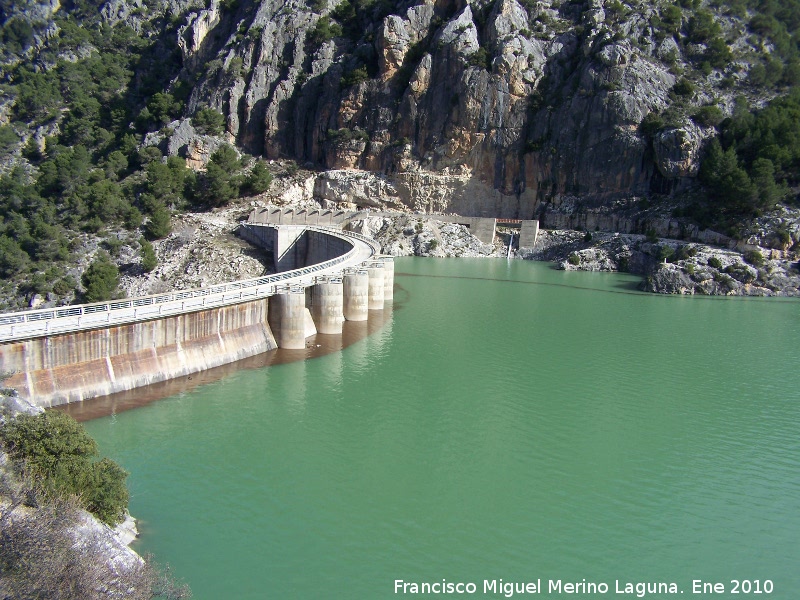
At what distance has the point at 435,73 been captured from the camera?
319 ft

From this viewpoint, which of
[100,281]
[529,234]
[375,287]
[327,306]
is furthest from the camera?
[529,234]

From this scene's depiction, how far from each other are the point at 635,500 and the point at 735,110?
79.5 metres

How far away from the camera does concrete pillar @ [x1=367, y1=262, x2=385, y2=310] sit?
147ft

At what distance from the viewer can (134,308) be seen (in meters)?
28.1

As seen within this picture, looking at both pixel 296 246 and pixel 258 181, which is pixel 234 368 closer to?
pixel 296 246

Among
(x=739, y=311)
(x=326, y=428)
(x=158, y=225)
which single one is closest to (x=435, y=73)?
(x=158, y=225)

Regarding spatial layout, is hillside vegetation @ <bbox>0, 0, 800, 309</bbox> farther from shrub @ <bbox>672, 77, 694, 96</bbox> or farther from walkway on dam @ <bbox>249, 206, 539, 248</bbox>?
walkway on dam @ <bbox>249, 206, 539, 248</bbox>

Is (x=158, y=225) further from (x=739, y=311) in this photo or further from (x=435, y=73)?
(x=739, y=311)

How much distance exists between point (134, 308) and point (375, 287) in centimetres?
2001

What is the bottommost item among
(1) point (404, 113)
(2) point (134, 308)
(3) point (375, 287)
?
(3) point (375, 287)

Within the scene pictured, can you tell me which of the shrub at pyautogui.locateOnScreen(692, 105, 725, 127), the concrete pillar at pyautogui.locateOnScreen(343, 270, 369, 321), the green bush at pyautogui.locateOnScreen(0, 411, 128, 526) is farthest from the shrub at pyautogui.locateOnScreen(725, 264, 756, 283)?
the green bush at pyautogui.locateOnScreen(0, 411, 128, 526)

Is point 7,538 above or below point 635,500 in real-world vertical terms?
above

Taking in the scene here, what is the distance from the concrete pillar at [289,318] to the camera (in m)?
34.1

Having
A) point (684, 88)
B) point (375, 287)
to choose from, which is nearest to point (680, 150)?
point (684, 88)
